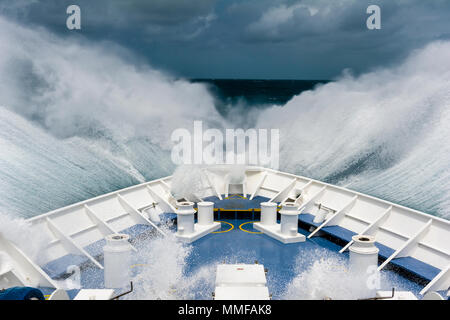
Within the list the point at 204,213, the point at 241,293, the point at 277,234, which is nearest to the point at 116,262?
the point at 241,293

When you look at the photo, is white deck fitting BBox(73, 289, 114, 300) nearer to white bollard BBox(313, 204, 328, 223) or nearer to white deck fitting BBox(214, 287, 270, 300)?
white deck fitting BBox(214, 287, 270, 300)

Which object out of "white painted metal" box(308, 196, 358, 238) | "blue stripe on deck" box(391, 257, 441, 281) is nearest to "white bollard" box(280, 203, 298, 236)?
"white painted metal" box(308, 196, 358, 238)

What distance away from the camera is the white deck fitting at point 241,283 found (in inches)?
157

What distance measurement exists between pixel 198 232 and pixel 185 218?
0.46 meters

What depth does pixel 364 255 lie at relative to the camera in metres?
5.62

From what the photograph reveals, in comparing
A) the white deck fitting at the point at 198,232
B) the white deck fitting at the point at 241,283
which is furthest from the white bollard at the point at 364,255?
the white deck fitting at the point at 198,232

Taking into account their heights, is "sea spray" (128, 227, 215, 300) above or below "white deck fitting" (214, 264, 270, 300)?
below

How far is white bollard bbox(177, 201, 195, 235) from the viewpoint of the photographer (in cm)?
752

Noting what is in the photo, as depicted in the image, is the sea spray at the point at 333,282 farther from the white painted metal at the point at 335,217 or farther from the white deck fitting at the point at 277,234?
the white painted metal at the point at 335,217

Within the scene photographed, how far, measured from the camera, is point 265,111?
1697 inches

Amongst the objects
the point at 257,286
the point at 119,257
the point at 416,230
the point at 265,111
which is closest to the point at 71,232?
the point at 119,257

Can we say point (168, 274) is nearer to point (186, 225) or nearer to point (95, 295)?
point (186, 225)

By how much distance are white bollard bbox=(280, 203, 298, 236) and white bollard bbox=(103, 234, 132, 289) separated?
11.0ft

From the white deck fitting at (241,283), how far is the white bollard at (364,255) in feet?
6.02
